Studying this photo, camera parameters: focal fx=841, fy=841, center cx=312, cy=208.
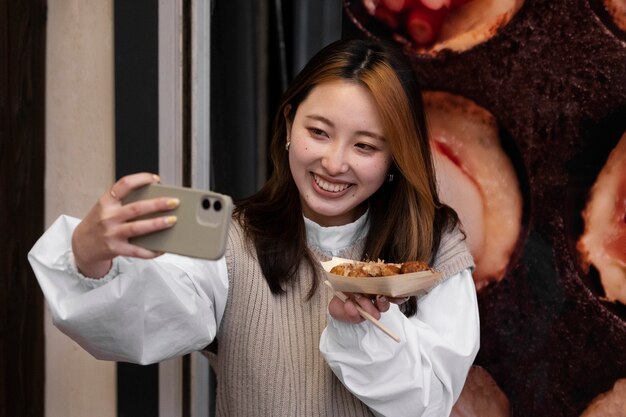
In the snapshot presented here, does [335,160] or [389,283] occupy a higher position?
[335,160]

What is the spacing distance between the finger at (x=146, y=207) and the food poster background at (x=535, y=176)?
113cm

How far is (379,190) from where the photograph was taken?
6.44 ft

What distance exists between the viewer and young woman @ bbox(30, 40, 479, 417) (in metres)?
1.63

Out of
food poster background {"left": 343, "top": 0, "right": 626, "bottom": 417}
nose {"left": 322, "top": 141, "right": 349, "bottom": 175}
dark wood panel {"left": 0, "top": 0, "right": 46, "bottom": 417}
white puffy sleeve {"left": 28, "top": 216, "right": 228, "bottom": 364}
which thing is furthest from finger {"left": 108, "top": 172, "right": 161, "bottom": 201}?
food poster background {"left": 343, "top": 0, "right": 626, "bottom": 417}

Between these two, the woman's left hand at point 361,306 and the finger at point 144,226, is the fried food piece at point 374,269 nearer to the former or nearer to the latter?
the woman's left hand at point 361,306

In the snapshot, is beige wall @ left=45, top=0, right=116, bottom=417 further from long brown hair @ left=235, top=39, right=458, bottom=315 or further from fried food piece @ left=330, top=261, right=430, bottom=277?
fried food piece @ left=330, top=261, right=430, bottom=277

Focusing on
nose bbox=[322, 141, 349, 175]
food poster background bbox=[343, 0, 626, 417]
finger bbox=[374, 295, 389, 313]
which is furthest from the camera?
food poster background bbox=[343, 0, 626, 417]

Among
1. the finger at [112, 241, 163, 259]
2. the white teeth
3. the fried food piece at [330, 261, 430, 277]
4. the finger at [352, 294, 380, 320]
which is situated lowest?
the finger at [352, 294, 380, 320]

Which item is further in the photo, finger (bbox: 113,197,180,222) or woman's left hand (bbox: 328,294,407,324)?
woman's left hand (bbox: 328,294,407,324)

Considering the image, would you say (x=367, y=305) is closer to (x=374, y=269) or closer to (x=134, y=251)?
(x=374, y=269)

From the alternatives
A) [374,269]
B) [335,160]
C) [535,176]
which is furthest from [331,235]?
[535,176]

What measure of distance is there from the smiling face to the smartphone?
1.82ft

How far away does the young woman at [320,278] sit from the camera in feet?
5.34

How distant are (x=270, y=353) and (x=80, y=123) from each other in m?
0.89
